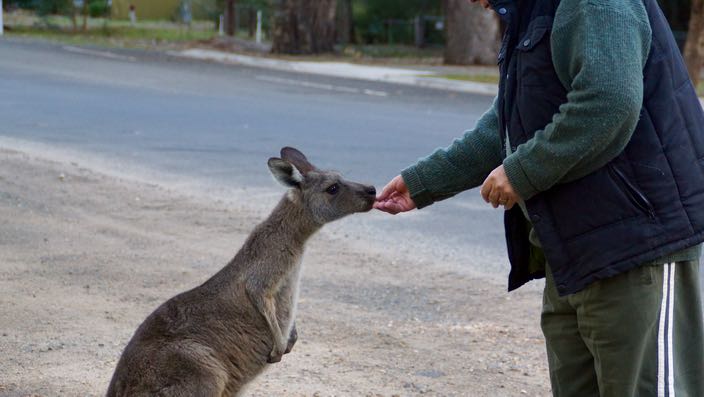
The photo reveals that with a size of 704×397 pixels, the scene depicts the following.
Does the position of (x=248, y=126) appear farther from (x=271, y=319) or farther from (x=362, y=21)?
(x=362, y=21)

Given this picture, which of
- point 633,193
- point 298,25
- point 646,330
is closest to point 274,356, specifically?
point 646,330

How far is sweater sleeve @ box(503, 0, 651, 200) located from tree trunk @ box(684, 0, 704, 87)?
17.4 metres

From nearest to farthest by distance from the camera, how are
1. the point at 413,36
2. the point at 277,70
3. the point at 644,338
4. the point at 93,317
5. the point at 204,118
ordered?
the point at 644,338
the point at 93,317
the point at 204,118
the point at 277,70
the point at 413,36

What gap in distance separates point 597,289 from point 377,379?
2093 mm

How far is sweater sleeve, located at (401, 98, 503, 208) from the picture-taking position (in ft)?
13.0

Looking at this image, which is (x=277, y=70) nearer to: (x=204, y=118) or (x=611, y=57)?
(x=204, y=118)

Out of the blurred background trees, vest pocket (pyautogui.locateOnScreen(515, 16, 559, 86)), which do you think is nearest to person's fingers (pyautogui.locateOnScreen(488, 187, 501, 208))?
vest pocket (pyautogui.locateOnScreen(515, 16, 559, 86))

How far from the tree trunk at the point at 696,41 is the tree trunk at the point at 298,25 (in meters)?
11.1

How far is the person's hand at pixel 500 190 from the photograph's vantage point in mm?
3294

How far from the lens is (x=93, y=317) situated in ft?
19.5

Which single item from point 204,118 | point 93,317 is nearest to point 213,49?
point 204,118

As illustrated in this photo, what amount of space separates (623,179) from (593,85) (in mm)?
310

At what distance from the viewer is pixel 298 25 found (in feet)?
92.7

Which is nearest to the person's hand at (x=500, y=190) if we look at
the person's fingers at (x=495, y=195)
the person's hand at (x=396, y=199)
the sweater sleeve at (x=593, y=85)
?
the person's fingers at (x=495, y=195)
